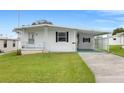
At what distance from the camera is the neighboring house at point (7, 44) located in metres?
33.3

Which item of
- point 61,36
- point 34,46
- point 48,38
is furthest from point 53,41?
point 34,46

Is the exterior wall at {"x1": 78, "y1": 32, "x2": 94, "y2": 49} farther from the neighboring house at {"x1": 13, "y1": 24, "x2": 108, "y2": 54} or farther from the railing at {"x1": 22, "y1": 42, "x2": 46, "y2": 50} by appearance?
the railing at {"x1": 22, "y1": 42, "x2": 46, "y2": 50}

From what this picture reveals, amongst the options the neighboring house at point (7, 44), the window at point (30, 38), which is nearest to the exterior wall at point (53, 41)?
the window at point (30, 38)

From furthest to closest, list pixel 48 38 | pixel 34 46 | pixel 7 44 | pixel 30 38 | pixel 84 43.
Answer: pixel 7 44 → pixel 84 43 → pixel 30 38 → pixel 48 38 → pixel 34 46

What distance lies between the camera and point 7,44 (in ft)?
116

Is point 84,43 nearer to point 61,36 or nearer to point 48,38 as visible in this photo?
point 61,36

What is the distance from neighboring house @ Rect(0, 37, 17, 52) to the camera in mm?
33294

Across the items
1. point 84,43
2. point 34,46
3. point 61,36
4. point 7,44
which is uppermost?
→ point 61,36

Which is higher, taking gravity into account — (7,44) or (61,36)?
(61,36)

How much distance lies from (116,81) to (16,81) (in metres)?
3.84
